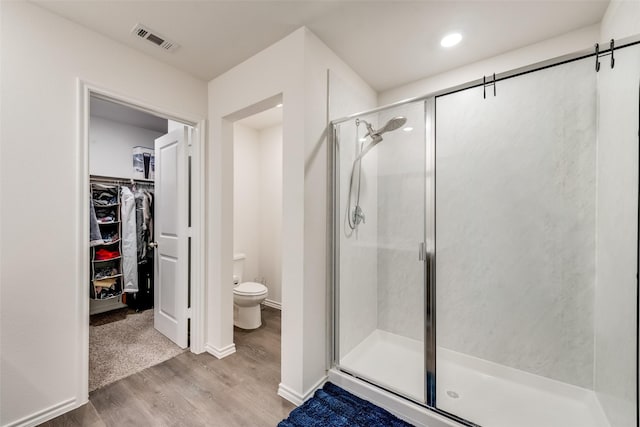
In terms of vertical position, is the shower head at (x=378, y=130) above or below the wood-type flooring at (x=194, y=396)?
above

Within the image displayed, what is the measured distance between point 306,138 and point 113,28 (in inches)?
58.1

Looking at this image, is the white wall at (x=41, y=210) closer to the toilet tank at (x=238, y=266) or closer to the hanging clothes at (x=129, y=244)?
the toilet tank at (x=238, y=266)

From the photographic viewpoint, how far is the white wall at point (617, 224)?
1246 mm

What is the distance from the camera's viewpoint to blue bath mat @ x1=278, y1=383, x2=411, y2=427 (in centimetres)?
155

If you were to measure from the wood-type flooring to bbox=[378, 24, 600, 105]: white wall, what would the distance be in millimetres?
2575

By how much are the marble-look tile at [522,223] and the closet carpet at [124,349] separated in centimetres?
249

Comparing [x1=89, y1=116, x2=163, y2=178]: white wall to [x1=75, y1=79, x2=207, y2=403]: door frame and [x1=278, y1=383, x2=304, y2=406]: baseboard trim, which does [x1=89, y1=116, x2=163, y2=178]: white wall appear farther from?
[x1=278, y1=383, x2=304, y2=406]: baseboard trim

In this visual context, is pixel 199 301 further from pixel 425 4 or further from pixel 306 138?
pixel 425 4

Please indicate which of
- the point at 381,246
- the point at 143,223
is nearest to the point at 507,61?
the point at 381,246

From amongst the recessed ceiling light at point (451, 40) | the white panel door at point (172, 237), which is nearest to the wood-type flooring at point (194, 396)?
the white panel door at point (172, 237)

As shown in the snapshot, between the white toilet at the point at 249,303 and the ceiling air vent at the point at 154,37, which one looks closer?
the ceiling air vent at the point at 154,37

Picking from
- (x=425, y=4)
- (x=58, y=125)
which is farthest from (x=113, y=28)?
(x=425, y=4)

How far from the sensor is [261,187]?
3785mm

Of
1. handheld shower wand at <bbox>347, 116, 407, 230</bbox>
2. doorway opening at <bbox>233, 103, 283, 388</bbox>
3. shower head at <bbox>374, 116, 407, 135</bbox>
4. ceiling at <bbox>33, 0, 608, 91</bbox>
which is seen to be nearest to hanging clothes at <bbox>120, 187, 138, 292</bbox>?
doorway opening at <bbox>233, 103, 283, 388</bbox>
